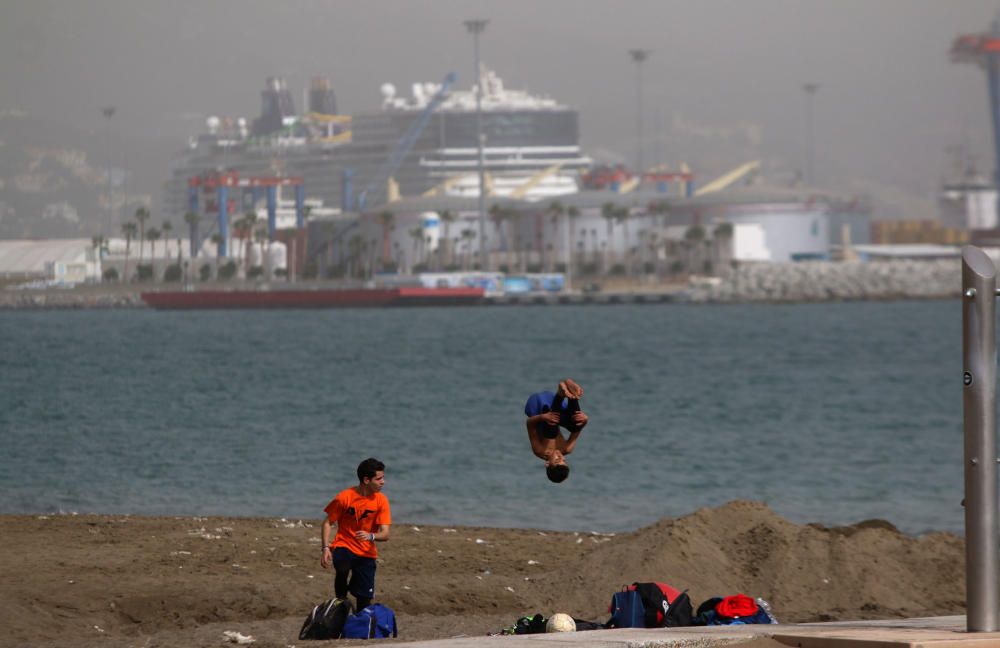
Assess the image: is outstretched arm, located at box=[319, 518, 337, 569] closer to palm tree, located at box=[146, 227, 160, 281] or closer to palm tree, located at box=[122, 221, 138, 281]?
palm tree, located at box=[122, 221, 138, 281]

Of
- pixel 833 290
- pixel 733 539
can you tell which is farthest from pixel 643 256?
pixel 733 539

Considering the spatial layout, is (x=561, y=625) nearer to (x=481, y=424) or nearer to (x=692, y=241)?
(x=481, y=424)

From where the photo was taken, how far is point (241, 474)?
2812cm

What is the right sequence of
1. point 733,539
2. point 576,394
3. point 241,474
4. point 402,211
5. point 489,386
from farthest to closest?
point 402,211 < point 489,386 < point 241,474 < point 733,539 < point 576,394

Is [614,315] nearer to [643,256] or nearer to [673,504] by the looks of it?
[643,256]

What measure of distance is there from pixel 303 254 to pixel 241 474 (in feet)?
512

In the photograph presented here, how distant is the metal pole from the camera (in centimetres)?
917

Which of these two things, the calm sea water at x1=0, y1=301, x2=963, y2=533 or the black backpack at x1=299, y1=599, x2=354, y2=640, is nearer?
the black backpack at x1=299, y1=599, x2=354, y2=640

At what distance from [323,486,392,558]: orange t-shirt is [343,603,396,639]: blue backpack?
0.38 metres

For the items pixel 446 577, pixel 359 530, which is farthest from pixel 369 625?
pixel 446 577

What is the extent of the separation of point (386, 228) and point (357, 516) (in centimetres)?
16415

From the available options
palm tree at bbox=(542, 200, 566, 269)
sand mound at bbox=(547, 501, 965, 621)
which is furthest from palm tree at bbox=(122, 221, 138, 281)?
sand mound at bbox=(547, 501, 965, 621)

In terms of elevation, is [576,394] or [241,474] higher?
[576,394]

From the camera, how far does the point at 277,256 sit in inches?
6929
